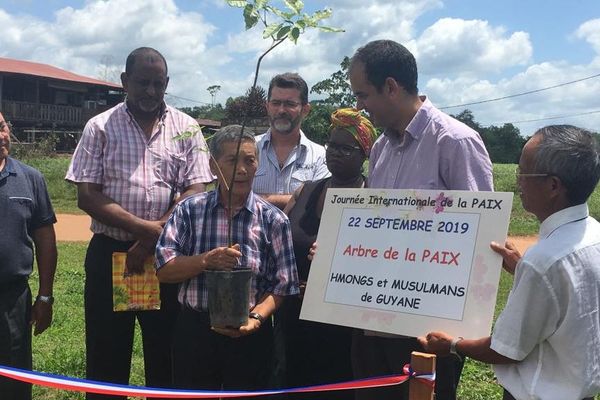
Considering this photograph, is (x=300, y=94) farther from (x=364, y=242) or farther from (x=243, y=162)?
(x=364, y=242)

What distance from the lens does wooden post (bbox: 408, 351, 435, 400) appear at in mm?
2230

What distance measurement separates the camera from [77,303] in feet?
23.9

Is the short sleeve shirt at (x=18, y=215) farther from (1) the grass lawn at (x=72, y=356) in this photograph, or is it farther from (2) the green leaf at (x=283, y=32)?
(2) the green leaf at (x=283, y=32)

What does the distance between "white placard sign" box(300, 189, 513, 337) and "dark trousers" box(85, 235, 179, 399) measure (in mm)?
1284

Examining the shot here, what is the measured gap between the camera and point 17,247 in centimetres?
339

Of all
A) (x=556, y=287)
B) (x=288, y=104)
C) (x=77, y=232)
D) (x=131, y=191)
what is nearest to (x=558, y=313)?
(x=556, y=287)

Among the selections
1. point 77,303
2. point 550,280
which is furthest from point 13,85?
point 550,280

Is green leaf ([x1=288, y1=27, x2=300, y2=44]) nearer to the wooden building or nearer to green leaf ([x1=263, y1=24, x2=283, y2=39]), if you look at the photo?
→ green leaf ([x1=263, y1=24, x2=283, y2=39])

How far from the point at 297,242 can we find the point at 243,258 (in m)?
0.48

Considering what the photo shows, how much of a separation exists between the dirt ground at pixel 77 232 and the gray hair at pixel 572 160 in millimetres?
10520

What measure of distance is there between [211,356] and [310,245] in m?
0.78

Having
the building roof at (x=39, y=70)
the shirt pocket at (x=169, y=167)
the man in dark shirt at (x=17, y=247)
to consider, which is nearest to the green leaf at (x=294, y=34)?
the shirt pocket at (x=169, y=167)

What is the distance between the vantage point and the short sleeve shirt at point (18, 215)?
334cm

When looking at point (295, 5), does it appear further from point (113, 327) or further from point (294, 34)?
point (113, 327)
